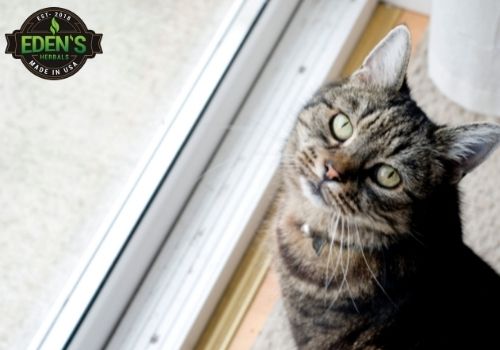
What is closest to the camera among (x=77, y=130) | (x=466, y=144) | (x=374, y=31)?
(x=466, y=144)

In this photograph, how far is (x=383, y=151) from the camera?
1.08 m

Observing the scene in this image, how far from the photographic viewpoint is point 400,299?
1.12 meters

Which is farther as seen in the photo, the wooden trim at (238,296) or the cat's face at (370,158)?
the wooden trim at (238,296)

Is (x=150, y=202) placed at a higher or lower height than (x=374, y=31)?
lower

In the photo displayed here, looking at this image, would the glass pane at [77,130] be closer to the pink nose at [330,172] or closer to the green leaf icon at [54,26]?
the green leaf icon at [54,26]

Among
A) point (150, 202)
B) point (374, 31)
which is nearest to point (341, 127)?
point (150, 202)

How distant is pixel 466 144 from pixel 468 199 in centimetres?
43

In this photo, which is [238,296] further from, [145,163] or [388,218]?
[388,218]

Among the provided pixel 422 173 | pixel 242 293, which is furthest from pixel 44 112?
pixel 422 173

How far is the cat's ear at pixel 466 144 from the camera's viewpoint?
1048 mm

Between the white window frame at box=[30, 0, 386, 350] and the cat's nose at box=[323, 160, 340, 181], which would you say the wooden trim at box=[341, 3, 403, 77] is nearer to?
the white window frame at box=[30, 0, 386, 350]

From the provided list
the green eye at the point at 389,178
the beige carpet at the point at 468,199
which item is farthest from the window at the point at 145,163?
the green eye at the point at 389,178

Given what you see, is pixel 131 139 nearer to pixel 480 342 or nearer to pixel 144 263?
pixel 144 263

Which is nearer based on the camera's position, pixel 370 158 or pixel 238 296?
pixel 370 158
